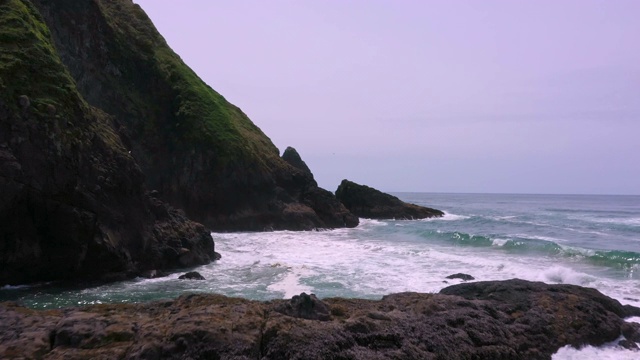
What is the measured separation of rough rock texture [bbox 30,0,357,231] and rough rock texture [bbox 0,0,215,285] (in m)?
14.0

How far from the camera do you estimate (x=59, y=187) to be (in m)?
16.3

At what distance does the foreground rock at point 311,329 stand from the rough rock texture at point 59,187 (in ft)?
26.9

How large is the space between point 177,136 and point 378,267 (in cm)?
2330

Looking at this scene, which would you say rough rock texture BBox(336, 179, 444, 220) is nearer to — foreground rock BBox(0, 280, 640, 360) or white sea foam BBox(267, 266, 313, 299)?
white sea foam BBox(267, 266, 313, 299)

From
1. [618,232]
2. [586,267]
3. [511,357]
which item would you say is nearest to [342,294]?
[511,357]

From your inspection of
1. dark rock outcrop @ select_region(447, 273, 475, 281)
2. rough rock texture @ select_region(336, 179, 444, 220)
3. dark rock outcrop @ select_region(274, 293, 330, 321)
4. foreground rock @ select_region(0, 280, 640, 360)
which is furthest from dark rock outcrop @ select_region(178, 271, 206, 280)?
rough rock texture @ select_region(336, 179, 444, 220)

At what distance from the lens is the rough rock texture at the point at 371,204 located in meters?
52.7

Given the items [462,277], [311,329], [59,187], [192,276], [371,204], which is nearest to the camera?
[311,329]

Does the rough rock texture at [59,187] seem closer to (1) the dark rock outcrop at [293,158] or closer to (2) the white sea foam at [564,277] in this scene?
(2) the white sea foam at [564,277]

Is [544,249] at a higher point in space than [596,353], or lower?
higher

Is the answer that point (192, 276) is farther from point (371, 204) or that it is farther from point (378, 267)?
point (371, 204)

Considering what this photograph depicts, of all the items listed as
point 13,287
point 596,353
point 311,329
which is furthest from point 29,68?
point 596,353

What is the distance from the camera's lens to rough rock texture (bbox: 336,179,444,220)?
5272 centimetres

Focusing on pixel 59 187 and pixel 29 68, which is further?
pixel 29 68
